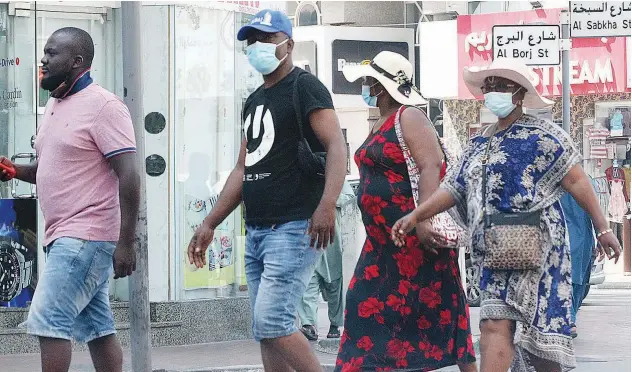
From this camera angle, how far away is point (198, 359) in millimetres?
9781

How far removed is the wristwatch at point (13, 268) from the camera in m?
10.4

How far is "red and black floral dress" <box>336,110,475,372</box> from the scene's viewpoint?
6.69m

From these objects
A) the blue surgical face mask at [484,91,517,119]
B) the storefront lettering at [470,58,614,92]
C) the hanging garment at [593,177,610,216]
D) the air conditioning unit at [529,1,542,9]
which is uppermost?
the air conditioning unit at [529,1,542,9]

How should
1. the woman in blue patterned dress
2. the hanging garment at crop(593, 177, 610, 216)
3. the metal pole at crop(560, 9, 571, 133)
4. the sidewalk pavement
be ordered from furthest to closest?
1. the hanging garment at crop(593, 177, 610, 216)
2. the metal pole at crop(560, 9, 571, 133)
3. the sidewalk pavement
4. the woman in blue patterned dress

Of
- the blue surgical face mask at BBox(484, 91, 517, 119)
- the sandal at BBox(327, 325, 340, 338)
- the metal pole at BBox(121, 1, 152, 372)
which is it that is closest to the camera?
the blue surgical face mask at BBox(484, 91, 517, 119)

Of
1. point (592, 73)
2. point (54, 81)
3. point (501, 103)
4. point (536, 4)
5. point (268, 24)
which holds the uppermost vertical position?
point (536, 4)

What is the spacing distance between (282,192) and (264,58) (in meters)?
0.63

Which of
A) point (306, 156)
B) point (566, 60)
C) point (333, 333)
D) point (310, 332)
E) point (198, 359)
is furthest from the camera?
point (566, 60)

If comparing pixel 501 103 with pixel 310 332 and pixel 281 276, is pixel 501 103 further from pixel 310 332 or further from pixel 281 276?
pixel 310 332

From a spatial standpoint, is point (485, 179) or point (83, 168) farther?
point (485, 179)

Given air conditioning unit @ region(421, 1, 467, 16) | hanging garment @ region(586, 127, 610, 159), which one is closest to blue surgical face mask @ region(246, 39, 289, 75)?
hanging garment @ region(586, 127, 610, 159)

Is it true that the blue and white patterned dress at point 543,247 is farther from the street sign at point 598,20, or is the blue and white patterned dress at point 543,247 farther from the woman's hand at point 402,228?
the street sign at point 598,20

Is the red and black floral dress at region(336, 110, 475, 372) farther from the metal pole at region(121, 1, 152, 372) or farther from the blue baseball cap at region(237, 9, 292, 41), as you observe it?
the metal pole at region(121, 1, 152, 372)

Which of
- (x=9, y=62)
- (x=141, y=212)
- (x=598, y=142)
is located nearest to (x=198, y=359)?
(x=141, y=212)
